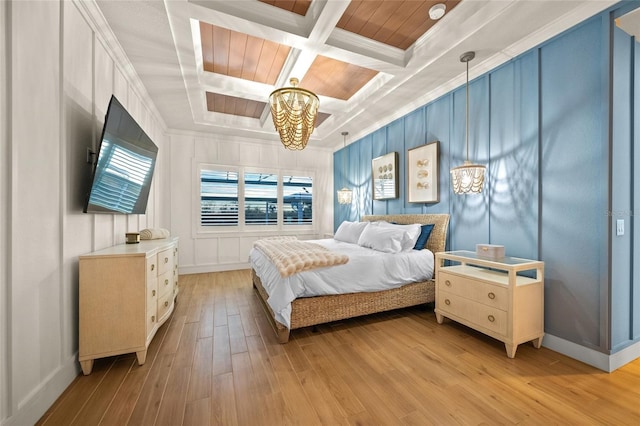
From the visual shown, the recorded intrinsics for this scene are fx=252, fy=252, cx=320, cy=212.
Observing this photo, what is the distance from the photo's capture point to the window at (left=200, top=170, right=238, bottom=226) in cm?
507

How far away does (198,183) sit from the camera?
4.99m

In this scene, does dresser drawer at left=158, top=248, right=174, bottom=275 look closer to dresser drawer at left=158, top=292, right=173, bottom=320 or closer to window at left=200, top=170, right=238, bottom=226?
dresser drawer at left=158, top=292, right=173, bottom=320

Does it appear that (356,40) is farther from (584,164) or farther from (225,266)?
(225,266)

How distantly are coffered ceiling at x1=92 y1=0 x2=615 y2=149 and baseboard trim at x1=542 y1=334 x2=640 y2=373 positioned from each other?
2589 mm

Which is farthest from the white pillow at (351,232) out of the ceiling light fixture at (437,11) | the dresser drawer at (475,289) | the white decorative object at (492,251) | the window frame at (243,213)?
the ceiling light fixture at (437,11)

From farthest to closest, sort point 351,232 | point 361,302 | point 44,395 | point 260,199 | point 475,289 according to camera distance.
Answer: point 260,199 < point 351,232 < point 361,302 < point 475,289 < point 44,395

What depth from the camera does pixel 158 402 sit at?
1.54 meters

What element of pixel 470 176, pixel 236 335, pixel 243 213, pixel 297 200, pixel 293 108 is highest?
pixel 293 108

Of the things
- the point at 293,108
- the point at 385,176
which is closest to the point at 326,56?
the point at 293,108

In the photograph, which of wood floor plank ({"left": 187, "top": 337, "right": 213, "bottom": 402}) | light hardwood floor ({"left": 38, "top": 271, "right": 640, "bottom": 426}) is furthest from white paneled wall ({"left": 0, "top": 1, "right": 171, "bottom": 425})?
wood floor plank ({"left": 187, "top": 337, "right": 213, "bottom": 402})

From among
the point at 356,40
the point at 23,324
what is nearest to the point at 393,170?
the point at 356,40

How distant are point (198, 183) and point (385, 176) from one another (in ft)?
11.8

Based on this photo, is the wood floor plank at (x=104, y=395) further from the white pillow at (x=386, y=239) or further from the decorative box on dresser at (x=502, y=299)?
the decorative box on dresser at (x=502, y=299)

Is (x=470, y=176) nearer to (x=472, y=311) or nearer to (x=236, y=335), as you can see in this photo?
(x=472, y=311)
